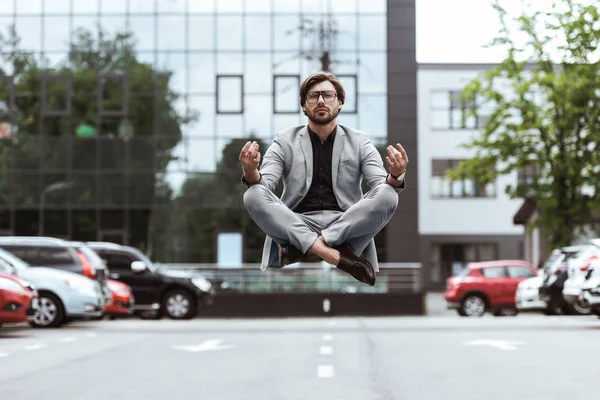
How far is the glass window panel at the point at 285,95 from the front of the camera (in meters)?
46.8

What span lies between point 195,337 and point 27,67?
27.3m

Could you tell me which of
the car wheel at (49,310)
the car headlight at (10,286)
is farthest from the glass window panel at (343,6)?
the car headlight at (10,286)

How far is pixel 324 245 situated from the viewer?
15.1 feet

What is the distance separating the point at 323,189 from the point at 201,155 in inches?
1681

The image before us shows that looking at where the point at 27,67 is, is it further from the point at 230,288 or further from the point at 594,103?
the point at 594,103

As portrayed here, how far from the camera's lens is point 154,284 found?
110 feet

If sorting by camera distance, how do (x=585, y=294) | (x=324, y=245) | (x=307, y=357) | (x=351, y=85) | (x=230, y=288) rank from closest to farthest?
(x=324, y=245), (x=307, y=357), (x=585, y=294), (x=230, y=288), (x=351, y=85)

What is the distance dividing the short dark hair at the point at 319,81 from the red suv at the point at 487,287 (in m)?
32.7

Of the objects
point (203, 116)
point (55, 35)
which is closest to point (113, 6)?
point (55, 35)

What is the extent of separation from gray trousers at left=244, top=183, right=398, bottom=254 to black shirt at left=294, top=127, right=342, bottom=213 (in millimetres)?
110

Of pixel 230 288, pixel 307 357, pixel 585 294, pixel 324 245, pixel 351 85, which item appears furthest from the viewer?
pixel 351 85

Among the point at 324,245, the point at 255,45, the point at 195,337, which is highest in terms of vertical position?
the point at 255,45

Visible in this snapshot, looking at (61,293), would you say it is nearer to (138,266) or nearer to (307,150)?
(138,266)

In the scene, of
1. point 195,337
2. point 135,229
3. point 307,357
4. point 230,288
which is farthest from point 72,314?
point 135,229
